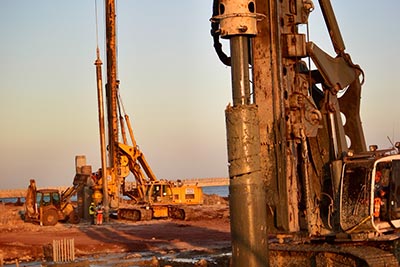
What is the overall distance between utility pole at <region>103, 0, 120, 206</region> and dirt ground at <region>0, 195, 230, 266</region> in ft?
13.0

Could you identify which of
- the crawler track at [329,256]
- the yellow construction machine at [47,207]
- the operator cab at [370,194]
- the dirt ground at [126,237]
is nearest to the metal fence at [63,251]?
the dirt ground at [126,237]

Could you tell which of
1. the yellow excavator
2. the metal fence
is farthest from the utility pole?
the metal fence

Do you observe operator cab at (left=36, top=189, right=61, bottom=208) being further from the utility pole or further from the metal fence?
the metal fence

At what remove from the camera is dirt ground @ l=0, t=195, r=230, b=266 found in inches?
1073

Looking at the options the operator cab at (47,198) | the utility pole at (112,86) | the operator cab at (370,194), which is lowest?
the operator cab at (370,194)

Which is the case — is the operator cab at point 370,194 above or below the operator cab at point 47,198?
below

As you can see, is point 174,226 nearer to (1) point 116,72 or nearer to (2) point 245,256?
(1) point 116,72

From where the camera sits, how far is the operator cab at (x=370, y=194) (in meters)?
14.5

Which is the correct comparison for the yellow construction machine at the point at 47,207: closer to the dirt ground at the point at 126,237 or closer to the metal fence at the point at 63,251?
the dirt ground at the point at 126,237

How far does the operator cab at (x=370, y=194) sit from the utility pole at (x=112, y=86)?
3275cm

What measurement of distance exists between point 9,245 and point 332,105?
1897 centimetres

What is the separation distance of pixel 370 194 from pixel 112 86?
111 ft

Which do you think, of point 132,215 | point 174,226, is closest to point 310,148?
point 174,226

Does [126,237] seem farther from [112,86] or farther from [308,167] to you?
[308,167]
